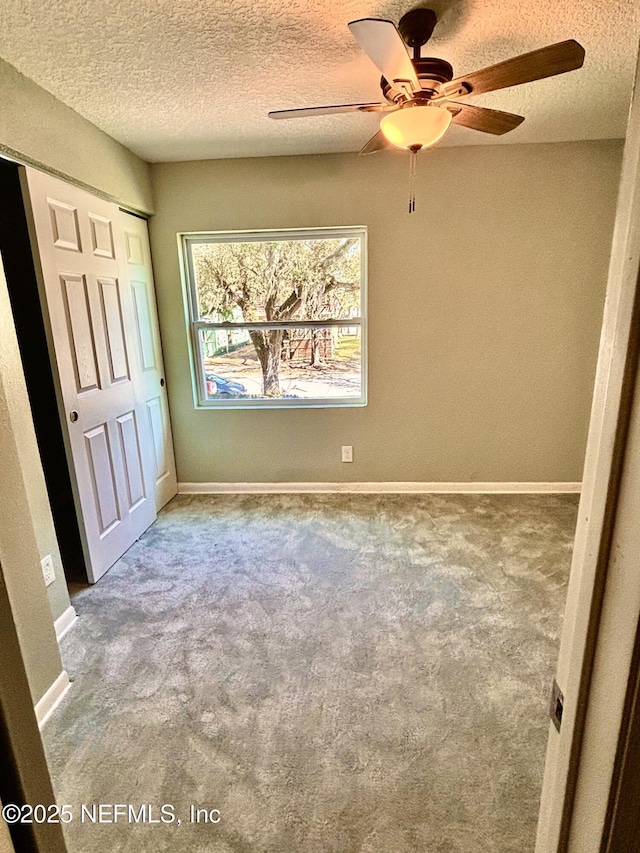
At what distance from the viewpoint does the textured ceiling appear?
5.12 ft

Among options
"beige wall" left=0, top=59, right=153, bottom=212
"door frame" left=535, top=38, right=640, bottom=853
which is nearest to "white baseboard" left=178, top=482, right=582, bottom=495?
"beige wall" left=0, top=59, right=153, bottom=212

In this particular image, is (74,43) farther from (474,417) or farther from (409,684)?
(474,417)

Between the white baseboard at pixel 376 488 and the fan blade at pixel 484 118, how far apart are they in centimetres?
239

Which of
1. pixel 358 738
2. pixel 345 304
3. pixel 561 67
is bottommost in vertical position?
pixel 358 738

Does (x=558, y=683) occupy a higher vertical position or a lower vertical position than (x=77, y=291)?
lower

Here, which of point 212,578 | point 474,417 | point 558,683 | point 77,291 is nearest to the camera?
point 558,683

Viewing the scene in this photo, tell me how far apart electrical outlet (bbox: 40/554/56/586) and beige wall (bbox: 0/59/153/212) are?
1.74m

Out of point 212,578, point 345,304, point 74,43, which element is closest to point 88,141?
point 74,43

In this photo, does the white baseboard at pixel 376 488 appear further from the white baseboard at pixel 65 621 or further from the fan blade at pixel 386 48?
the fan blade at pixel 386 48

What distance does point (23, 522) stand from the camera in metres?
1.59

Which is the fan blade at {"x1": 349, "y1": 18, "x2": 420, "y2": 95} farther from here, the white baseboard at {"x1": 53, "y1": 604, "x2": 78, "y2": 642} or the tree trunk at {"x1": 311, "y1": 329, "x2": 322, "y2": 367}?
the white baseboard at {"x1": 53, "y1": 604, "x2": 78, "y2": 642}

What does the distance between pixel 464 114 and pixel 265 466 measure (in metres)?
2.62

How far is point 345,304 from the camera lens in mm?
3285

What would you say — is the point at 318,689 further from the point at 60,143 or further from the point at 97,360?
the point at 60,143
